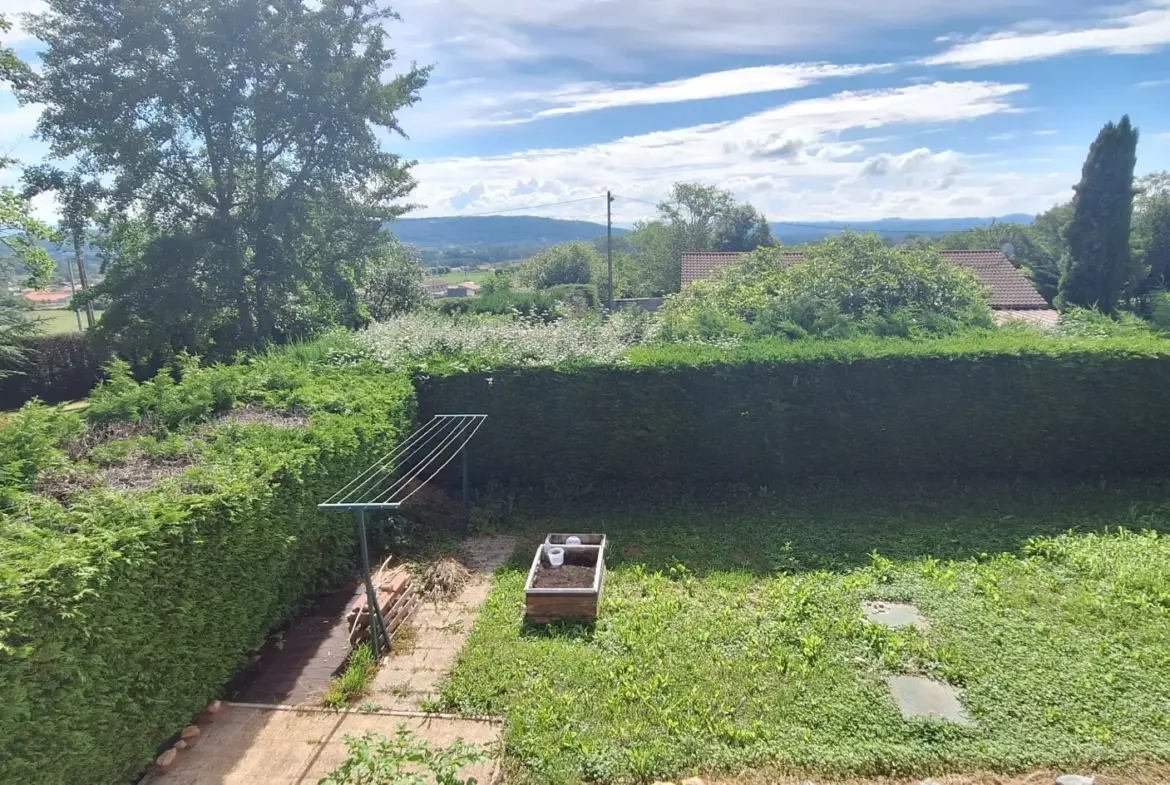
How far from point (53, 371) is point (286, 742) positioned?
21.2m

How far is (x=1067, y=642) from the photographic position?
4254 millimetres

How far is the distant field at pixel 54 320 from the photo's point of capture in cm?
1941

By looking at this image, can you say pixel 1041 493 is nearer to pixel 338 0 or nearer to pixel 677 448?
pixel 677 448

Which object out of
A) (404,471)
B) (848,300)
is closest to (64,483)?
(404,471)

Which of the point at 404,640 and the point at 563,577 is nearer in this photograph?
the point at 404,640

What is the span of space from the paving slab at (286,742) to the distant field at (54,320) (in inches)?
737

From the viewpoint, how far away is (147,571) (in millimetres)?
3082

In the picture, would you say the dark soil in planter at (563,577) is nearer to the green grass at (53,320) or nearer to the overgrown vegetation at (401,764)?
the overgrown vegetation at (401,764)

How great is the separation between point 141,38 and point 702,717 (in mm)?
17635

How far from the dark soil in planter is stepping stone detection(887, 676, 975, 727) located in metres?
2.15

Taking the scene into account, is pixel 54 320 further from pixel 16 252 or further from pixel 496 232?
pixel 496 232

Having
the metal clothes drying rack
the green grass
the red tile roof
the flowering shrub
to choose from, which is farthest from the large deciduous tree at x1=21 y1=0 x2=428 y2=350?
the metal clothes drying rack

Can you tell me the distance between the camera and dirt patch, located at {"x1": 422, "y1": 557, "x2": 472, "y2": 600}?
5359 millimetres

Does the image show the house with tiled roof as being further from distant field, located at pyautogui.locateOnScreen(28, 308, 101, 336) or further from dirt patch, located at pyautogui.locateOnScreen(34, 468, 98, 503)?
distant field, located at pyautogui.locateOnScreen(28, 308, 101, 336)
